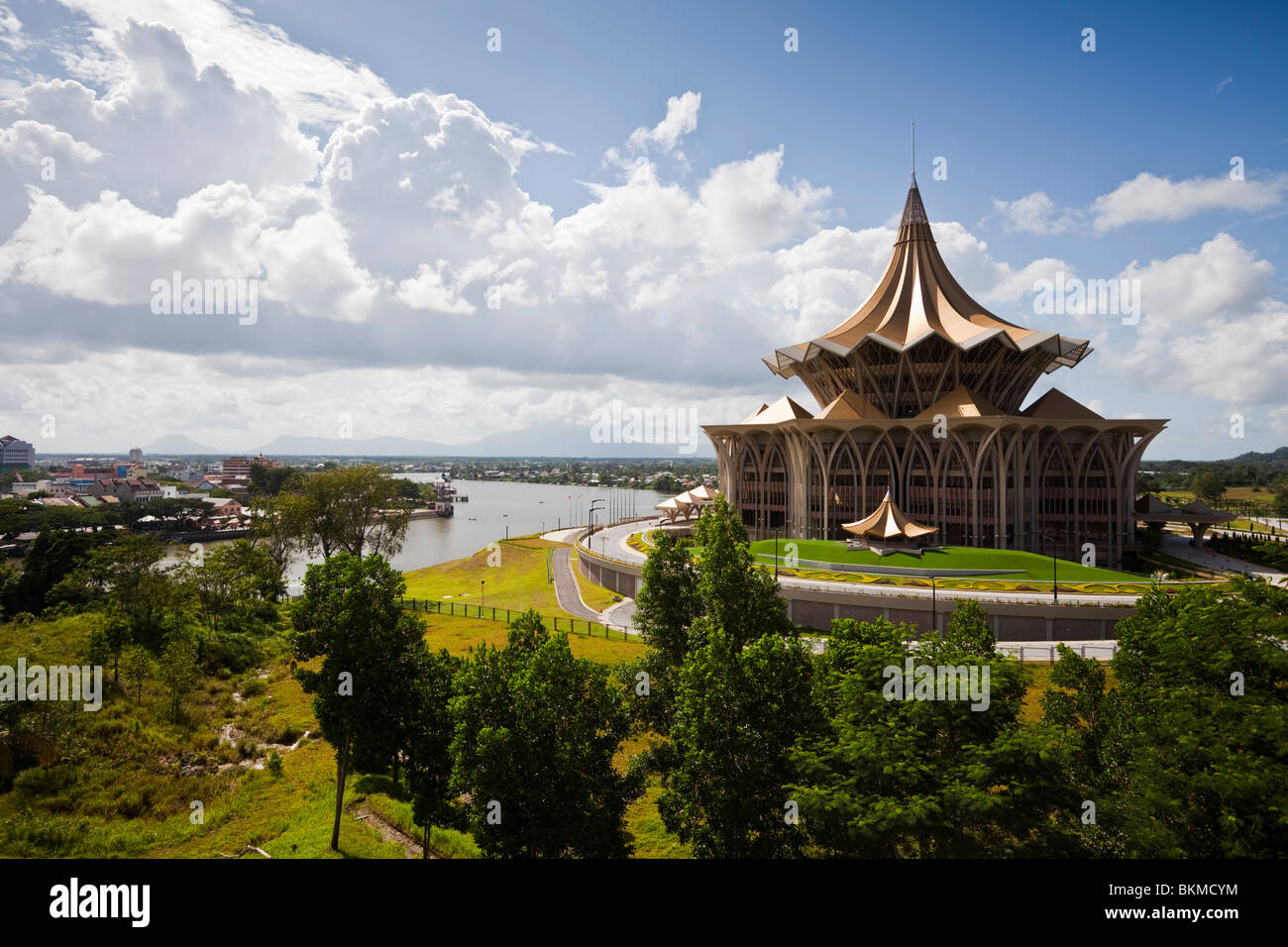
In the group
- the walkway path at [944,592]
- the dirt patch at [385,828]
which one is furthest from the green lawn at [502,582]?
the dirt patch at [385,828]

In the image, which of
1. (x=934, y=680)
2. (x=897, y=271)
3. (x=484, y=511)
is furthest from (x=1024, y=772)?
(x=484, y=511)

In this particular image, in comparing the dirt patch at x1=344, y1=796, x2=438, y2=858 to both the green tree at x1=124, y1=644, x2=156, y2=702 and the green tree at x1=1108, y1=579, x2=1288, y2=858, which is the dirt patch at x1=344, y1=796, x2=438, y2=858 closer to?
the green tree at x1=124, y1=644, x2=156, y2=702

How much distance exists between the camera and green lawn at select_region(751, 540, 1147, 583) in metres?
46.3

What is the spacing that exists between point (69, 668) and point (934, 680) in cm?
2972

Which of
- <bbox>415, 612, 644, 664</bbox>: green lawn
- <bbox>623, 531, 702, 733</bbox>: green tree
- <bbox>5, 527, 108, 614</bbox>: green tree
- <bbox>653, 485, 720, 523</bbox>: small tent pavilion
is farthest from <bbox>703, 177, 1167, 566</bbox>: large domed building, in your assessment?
<bbox>5, 527, 108, 614</bbox>: green tree

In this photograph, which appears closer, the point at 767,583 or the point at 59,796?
the point at 59,796

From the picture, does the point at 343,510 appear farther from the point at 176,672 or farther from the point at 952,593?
the point at 952,593

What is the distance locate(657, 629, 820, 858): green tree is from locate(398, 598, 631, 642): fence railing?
24.7 meters

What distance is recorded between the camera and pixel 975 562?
159ft

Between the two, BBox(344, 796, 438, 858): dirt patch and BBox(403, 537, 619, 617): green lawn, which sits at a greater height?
BBox(344, 796, 438, 858): dirt patch

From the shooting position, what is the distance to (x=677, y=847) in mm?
18172

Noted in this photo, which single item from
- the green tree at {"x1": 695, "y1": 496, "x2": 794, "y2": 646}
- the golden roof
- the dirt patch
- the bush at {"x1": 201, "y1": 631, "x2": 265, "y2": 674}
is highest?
the golden roof

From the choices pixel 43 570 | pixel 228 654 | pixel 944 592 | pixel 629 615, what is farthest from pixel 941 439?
pixel 43 570
